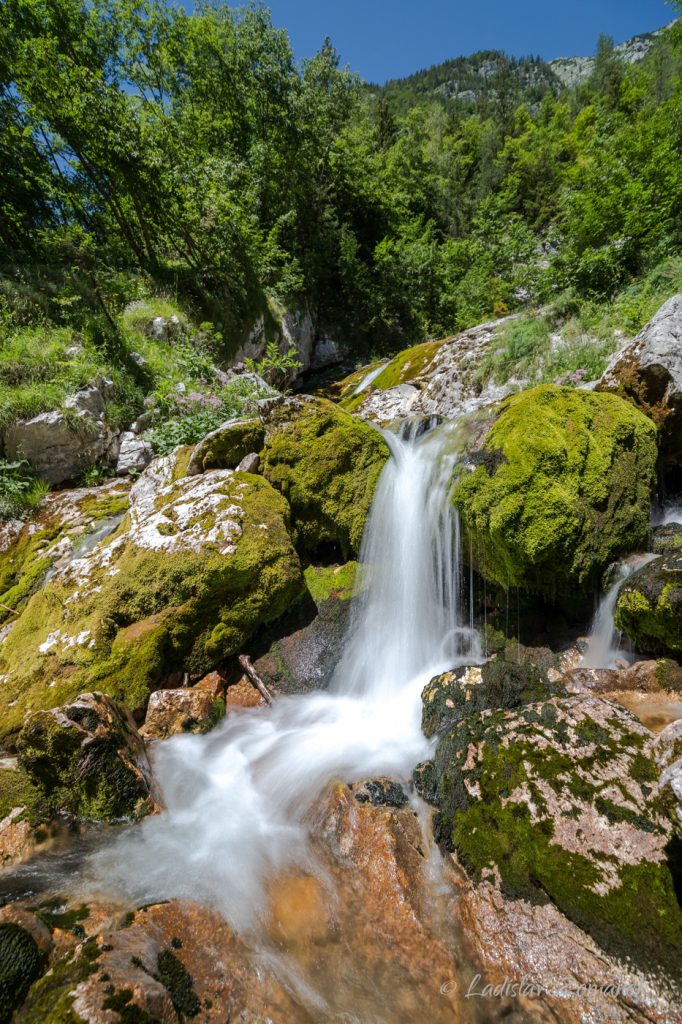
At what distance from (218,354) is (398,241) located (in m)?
13.8

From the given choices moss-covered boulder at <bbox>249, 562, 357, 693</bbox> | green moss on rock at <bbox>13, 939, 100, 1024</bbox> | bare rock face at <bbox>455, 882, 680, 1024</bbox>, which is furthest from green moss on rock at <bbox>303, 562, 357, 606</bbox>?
green moss on rock at <bbox>13, 939, 100, 1024</bbox>

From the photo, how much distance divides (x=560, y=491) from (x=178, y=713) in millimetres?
4959

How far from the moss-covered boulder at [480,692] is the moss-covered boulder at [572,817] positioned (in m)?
0.44

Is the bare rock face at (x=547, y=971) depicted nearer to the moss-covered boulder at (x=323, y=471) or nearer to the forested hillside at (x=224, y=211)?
the moss-covered boulder at (x=323, y=471)

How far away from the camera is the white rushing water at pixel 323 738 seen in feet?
9.73

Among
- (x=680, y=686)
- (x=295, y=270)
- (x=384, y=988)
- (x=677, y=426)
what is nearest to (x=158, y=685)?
(x=384, y=988)

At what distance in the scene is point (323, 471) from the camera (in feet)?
20.6

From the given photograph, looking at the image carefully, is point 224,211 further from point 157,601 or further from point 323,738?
point 323,738

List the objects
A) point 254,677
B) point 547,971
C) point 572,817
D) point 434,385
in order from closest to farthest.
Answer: point 547,971 → point 572,817 → point 254,677 → point 434,385

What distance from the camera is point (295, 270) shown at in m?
16.2

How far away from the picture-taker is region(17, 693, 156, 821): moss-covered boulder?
3.32 meters

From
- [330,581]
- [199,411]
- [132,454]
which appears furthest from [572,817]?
[132,454]

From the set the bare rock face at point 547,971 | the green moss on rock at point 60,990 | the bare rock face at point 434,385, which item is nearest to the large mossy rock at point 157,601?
the green moss on rock at point 60,990

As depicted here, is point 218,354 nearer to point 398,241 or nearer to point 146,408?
point 146,408
